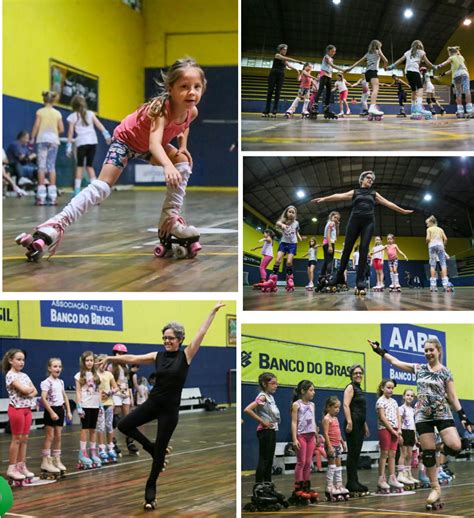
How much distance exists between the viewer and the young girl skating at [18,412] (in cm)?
448

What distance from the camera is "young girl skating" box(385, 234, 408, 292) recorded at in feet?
15.2

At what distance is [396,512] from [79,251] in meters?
2.34

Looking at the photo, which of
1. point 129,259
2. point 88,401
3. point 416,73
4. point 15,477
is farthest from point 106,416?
point 416,73

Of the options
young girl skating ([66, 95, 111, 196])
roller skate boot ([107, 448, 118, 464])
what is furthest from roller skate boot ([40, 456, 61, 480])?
young girl skating ([66, 95, 111, 196])

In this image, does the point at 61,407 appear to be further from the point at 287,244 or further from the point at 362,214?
the point at 362,214

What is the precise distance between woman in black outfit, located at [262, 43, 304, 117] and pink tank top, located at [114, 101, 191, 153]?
561 mm

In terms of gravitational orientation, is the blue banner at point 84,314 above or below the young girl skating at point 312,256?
below

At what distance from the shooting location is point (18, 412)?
452 cm

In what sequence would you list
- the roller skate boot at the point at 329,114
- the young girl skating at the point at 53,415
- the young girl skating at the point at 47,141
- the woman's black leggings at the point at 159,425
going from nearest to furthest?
1. the woman's black leggings at the point at 159,425
2. the young girl skating at the point at 53,415
3. the roller skate boot at the point at 329,114
4. the young girl skating at the point at 47,141

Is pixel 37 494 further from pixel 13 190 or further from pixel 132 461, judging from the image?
pixel 13 190

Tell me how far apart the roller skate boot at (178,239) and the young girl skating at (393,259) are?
110 centimetres

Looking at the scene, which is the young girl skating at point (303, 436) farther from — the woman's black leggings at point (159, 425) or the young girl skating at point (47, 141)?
the young girl skating at point (47, 141)

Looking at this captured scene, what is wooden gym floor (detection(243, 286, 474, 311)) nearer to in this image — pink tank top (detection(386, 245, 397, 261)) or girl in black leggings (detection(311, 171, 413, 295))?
girl in black leggings (detection(311, 171, 413, 295))

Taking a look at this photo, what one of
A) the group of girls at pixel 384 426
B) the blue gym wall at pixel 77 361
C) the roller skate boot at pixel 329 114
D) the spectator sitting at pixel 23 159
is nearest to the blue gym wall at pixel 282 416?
the group of girls at pixel 384 426
